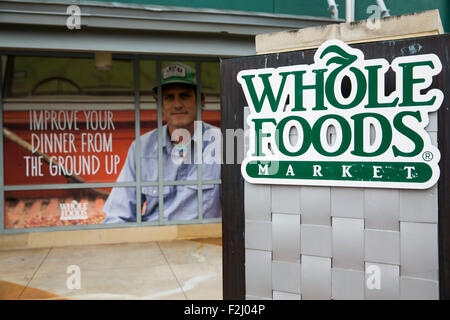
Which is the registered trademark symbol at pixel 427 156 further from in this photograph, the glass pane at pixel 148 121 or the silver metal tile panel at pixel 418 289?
the glass pane at pixel 148 121

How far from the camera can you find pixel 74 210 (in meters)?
6.64

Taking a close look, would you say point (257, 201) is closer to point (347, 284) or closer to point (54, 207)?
point (347, 284)

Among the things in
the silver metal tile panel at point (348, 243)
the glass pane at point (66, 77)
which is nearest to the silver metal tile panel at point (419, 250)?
the silver metal tile panel at point (348, 243)

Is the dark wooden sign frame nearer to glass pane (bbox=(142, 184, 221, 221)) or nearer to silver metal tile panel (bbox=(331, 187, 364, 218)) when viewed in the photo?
silver metal tile panel (bbox=(331, 187, 364, 218))

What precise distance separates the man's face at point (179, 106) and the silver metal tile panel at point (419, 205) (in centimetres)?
556

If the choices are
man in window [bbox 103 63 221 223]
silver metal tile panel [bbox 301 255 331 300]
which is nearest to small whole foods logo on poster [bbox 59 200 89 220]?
man in window [bbox 103 63 221 223]

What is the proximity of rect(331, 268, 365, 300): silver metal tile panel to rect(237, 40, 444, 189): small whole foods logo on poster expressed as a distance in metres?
0.39

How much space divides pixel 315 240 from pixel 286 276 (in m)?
0.23

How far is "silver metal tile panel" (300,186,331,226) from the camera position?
190cm

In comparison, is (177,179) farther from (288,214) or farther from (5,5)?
(288,214)

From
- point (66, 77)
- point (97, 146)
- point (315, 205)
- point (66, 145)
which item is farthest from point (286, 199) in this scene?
point (66, 77)

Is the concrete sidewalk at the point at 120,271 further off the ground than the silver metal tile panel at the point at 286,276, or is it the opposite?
the silver metal tile panel at the point at 286,276

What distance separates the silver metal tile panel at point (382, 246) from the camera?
1.78 m
